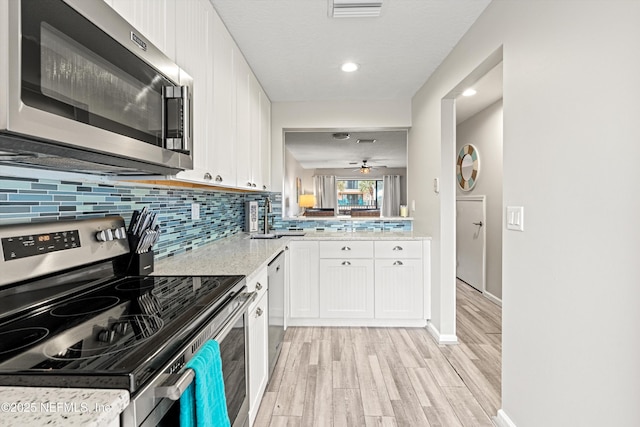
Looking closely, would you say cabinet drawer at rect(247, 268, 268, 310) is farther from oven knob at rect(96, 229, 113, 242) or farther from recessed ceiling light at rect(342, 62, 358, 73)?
recessed ceiling light at rect(342, 62, 358, 73)

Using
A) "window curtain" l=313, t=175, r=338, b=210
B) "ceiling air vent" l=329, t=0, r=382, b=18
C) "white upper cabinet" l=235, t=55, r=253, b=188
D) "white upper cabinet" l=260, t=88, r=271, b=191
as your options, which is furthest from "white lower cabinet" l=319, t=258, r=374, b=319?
"window curtain" l=313, t=175, r=338, b=210

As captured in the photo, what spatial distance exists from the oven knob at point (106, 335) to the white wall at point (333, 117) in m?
2.99

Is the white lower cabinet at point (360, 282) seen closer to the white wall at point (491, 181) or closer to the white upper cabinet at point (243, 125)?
the white upper cabinet at point (243, 125)

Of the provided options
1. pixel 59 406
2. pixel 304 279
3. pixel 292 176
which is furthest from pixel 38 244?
pixel 292 176

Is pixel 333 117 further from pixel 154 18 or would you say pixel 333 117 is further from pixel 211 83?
pixel 154 18

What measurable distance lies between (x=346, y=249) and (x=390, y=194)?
21.9 ft

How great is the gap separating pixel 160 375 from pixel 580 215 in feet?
4.73

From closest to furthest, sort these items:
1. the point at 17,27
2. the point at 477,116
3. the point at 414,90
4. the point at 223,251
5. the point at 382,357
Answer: the point at 17,27
the point at 223,251
the point at 382,357
the point at 414,90
the point at 477,116

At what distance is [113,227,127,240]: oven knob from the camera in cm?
143

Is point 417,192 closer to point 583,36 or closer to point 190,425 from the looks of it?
point 583,36

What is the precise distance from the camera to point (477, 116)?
4457 millimetres

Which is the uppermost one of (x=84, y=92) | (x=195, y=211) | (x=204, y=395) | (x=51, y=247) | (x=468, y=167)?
(x=468, y=167)

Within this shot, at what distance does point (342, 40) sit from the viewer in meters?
2.38

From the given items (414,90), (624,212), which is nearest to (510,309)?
(624,212)
